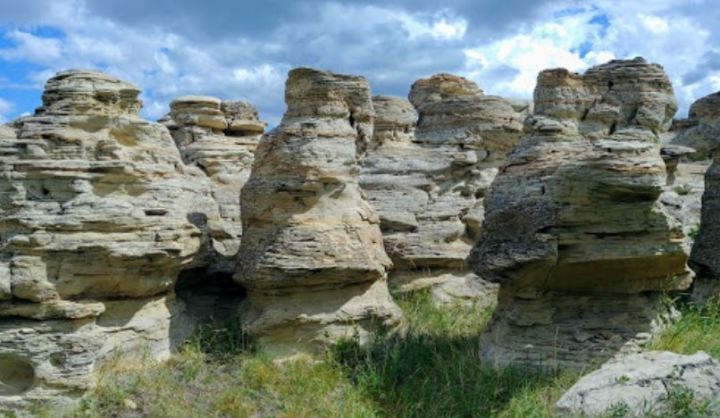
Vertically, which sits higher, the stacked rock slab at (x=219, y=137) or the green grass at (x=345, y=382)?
the stacked rock slab at (x=219, y=137)

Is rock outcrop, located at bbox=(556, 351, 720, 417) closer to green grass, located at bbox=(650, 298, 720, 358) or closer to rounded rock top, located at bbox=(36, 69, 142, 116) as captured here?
green grass, located at bbox=(650, 298, 720, 358)

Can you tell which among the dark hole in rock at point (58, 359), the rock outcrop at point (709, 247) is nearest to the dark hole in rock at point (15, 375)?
the dark hole in rock at point (58, 359)

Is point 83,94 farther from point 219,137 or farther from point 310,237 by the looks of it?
point 219,137

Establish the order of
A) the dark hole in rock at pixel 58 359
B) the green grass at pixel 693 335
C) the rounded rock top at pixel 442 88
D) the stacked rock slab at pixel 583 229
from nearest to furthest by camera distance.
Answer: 1. the stacked rock slab at pixel 583 229
2. the dark hole in rock at pixel 58 359
3. the green grass at pixel 693 335
4. the rounded rock top at pixel 442 88

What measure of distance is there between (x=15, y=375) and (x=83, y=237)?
1.47 meters

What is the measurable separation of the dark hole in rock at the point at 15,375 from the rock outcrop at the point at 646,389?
4.91 m

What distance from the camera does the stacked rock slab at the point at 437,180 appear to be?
465 inches

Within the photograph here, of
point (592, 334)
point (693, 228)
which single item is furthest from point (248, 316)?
point (693, 228)

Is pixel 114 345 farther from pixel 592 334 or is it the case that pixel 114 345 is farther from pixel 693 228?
pixel 693 228

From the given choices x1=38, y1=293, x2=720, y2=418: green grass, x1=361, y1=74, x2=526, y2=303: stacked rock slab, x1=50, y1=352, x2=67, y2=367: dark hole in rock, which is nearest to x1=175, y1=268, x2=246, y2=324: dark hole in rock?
x1=38, y1=293, x2=720, y2=418: green grass

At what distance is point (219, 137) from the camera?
13.5 metres

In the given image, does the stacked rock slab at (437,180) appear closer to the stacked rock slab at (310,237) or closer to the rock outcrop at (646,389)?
the stacked rock slab at (310,237)

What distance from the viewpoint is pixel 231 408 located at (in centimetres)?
762

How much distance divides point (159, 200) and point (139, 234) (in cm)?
47
